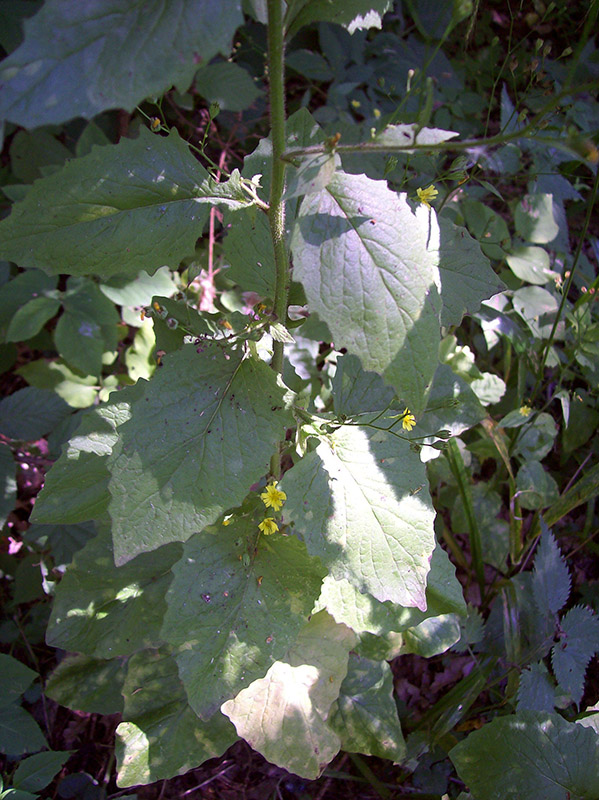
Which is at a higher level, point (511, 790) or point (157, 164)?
point (157, 164)

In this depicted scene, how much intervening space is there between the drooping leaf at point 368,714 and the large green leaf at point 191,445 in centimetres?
132

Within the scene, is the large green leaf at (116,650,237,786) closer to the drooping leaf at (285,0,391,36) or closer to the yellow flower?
the yellow flower

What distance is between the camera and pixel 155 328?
6.36 ft

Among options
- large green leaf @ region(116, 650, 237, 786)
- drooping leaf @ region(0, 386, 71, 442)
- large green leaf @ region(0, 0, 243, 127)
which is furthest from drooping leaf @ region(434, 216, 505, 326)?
drooping leaf @ region(0, 386, 71, 442)

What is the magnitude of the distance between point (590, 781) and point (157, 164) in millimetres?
2343

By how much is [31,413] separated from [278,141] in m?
1.81

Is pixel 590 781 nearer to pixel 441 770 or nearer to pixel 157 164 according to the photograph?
pixel 441 770

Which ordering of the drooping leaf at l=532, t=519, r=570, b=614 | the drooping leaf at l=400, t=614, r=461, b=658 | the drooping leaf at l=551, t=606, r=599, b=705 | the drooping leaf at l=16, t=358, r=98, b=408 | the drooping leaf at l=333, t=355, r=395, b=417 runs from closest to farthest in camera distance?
the drooping leaf at l=333, t=355, r=395, b=417 < the drooping leaf at l=400, t=614, r=461, b=658 < the drooping leaf at l=551, t=606, r=599, b=705 < the drooping leaf at l=532, t=519, r=570, b=614 < the drooping leaf at l=16, t=358, r=98, b=408

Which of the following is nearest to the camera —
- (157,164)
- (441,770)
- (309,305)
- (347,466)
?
(309,305)

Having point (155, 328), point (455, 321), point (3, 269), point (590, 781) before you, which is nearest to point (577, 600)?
point (590, 781)

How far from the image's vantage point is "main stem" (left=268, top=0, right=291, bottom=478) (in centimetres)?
111

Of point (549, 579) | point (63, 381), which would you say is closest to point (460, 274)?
point (549, 579)

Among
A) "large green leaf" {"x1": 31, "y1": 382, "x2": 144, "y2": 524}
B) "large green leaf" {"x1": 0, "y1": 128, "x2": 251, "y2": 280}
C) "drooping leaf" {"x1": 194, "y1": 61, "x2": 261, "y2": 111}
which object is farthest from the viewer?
"drooping leaf" {"x1": 194, "y1": 61, "x2": 261, "y2": 111}

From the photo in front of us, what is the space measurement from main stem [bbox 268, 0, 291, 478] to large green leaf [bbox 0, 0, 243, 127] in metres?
0.22
